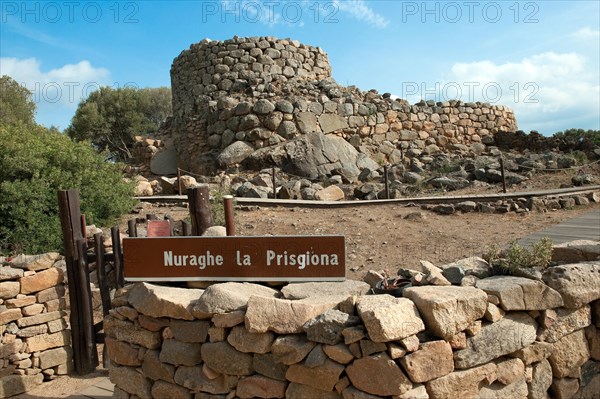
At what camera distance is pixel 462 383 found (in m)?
2.90

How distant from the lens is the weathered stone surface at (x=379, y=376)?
273cm

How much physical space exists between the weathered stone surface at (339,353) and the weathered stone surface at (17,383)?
451cm

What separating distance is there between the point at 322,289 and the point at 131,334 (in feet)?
5.18

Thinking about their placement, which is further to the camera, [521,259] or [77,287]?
[77,287]

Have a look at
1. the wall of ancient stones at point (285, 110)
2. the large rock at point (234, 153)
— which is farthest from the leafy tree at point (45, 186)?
the wall of ancient stones at point (285, 110)

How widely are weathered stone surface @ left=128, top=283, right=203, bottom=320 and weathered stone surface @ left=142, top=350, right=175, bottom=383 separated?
1.07 feet

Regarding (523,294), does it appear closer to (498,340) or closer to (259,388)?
(498,340)

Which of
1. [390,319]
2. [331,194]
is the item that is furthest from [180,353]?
[331,194]

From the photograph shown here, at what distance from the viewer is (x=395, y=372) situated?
273 centimetres

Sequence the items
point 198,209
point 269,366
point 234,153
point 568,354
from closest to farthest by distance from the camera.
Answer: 1. point 269,366
2. point 568,354
3. point 198,209
4. point 234,153

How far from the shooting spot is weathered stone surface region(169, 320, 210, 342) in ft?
11.1

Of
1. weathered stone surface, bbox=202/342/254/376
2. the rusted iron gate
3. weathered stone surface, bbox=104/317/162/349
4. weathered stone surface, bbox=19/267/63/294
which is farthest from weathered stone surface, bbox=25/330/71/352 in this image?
weathered stone surface, bbox=202/342/254/376

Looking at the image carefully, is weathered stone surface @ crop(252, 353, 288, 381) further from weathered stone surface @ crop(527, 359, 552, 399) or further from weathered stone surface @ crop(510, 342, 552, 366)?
weathered stone surface @ crop(527, 359, 552, 399)

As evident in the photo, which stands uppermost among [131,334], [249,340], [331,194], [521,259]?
[331,194]
